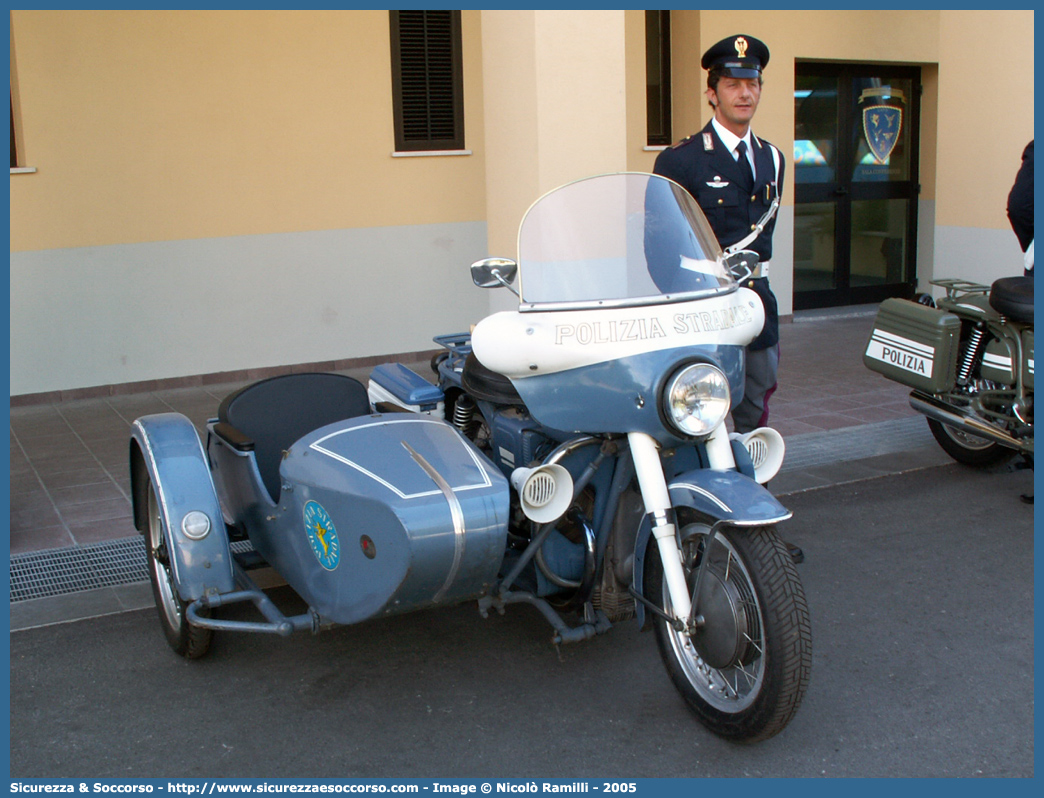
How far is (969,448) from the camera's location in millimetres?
5680

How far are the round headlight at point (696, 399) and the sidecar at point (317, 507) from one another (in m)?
0.54

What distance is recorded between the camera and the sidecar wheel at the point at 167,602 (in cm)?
354

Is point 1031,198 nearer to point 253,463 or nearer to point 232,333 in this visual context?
point 253,463

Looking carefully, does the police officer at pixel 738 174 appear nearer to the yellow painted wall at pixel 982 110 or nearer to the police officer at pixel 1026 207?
the police officer at pixel 1026 207

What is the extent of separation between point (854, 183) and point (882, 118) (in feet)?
2.39

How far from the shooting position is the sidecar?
2971 mm

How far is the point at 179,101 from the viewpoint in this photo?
307 inches

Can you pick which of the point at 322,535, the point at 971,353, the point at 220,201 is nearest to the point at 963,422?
the point at 971,353

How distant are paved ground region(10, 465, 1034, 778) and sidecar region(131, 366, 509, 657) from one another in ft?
0.88

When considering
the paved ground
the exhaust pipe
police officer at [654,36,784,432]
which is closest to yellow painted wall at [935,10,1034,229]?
the exhaust pipe

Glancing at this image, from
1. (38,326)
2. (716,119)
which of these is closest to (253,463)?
(716,119)

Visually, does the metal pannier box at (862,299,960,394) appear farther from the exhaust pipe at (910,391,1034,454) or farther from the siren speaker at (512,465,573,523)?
the siren speaker at (512,465,573,523)

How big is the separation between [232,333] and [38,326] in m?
1.36

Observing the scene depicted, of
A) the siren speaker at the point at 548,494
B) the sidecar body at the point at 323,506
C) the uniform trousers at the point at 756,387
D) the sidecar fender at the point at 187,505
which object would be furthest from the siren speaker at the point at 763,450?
the sidecar fender at the point at 187,505
